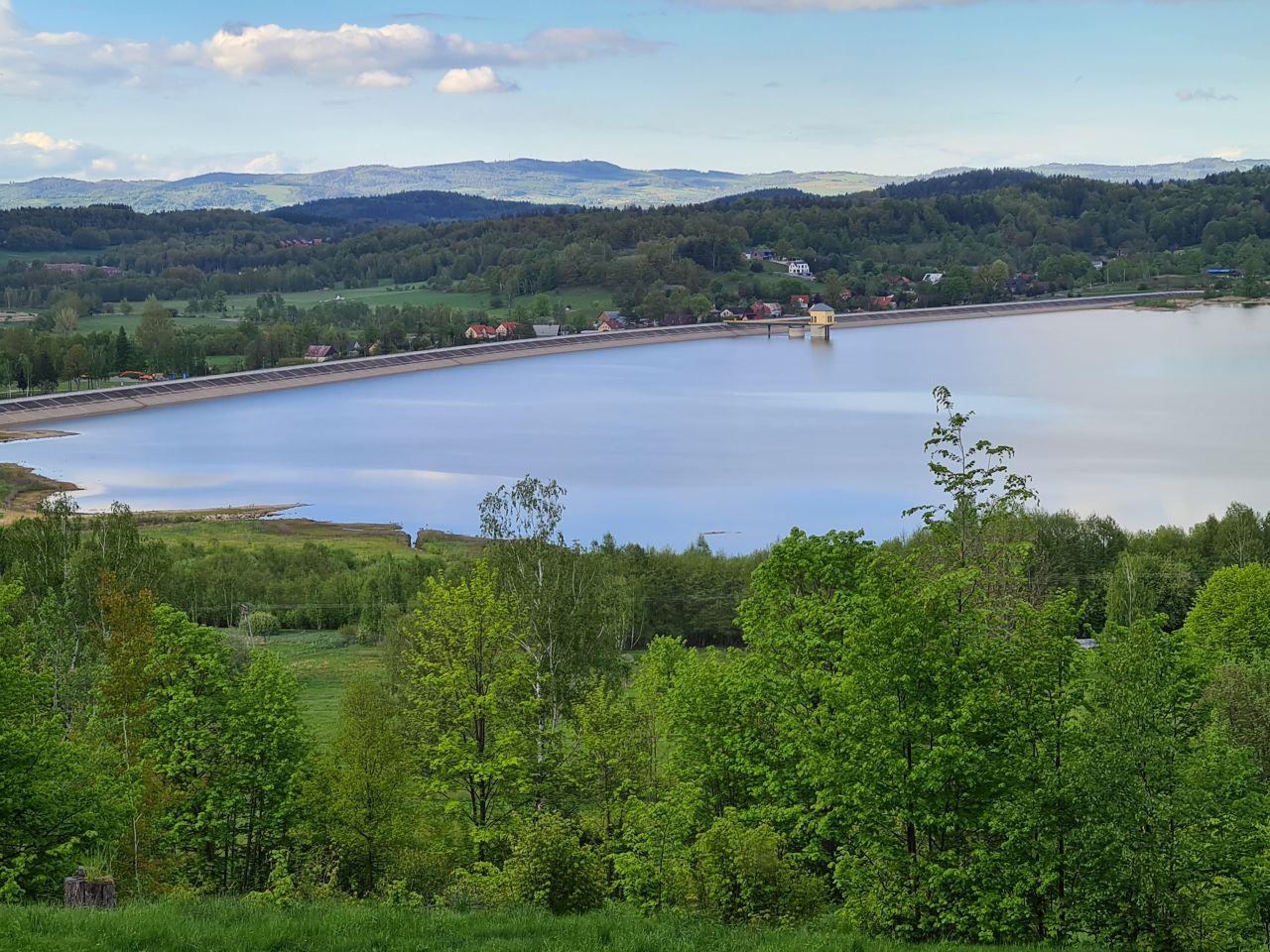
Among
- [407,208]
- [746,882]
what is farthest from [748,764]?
[407,208]

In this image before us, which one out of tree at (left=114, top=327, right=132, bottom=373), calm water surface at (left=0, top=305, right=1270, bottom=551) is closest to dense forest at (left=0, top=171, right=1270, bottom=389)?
tree at (left=114, top=327, right=132, bottom=373)

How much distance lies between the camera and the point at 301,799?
28.6 feet

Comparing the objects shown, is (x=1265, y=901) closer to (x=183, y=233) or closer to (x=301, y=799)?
(x=301, y=799)

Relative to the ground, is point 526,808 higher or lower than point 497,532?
lower

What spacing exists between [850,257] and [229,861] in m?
99.3

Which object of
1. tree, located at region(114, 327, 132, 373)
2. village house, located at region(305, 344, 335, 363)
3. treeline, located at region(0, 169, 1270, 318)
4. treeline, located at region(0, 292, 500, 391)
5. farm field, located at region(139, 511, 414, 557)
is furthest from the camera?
treeline, located at region(0, 169, 1270, 318)

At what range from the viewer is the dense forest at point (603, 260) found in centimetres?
7506

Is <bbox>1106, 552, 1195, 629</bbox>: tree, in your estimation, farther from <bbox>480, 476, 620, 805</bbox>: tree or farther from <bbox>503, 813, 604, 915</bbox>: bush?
<bbox>503, 813, 604, 915</bbox>: bush

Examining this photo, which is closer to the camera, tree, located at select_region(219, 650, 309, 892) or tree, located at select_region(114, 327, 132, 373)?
tree, located at select_region(219, 650, 309, 892)

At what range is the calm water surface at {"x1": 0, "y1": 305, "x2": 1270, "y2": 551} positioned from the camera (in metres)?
32.2

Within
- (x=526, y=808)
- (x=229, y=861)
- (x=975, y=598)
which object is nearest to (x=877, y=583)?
(x=975, y=598)

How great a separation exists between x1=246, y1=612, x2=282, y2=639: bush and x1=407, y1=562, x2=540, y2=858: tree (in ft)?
45.5

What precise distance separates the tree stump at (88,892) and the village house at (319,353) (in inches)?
2327

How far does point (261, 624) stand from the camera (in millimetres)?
23172
